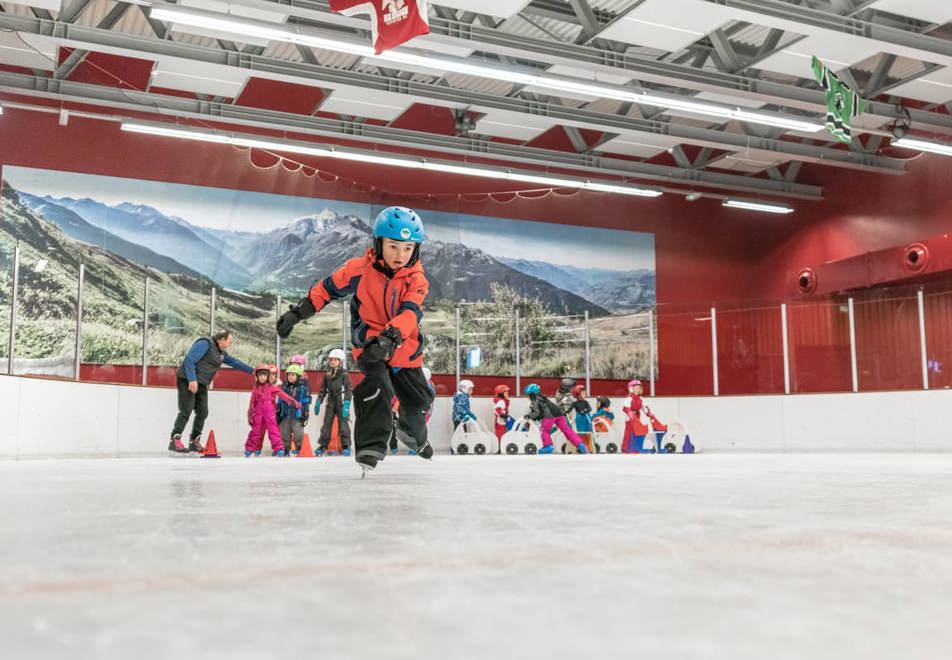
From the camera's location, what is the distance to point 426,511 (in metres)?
2.10

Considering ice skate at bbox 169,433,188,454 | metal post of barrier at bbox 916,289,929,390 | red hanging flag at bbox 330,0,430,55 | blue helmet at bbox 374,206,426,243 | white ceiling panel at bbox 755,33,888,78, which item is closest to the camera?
blue helmet at bbox 374,206,426,243

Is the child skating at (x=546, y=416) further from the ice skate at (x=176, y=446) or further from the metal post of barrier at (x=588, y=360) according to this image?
the ice skate at (x=176, y=446)

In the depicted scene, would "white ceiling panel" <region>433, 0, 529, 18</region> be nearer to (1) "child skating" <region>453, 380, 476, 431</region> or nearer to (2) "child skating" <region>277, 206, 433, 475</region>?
(2) "child skating" <region>277, 206, 433, 475</region>

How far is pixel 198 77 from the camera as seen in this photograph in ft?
41.4

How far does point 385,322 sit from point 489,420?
1021 cm

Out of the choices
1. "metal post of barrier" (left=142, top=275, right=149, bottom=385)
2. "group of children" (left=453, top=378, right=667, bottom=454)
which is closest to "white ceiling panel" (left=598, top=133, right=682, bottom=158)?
"group of children" (left=453, top=378, right=667, bottom=454)

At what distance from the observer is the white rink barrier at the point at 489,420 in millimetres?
9305

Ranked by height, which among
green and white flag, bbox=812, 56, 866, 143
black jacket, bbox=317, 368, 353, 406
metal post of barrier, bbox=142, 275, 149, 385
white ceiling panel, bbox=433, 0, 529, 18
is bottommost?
black jacket, bbox=317, 368, 353, 406

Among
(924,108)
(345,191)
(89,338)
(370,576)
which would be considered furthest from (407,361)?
(924,108)

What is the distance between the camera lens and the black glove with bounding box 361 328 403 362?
3.99 m

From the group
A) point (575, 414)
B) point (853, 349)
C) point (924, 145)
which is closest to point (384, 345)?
point (575, 414)

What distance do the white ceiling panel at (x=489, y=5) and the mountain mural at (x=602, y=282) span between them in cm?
653

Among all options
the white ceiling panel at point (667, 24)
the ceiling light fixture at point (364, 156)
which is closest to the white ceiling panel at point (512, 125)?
the ceiling light fixture at point (364, 156)

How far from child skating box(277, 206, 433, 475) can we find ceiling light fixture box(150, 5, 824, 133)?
332 centimetres
